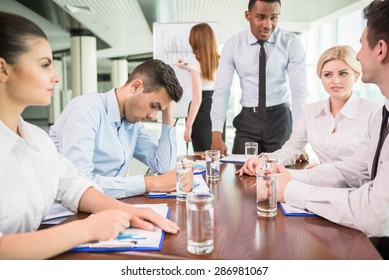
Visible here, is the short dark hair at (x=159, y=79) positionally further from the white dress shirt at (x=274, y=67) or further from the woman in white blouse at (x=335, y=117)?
the white dress shirt at (x=274, y=67)

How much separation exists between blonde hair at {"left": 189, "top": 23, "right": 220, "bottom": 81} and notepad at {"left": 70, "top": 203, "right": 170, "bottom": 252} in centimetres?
269

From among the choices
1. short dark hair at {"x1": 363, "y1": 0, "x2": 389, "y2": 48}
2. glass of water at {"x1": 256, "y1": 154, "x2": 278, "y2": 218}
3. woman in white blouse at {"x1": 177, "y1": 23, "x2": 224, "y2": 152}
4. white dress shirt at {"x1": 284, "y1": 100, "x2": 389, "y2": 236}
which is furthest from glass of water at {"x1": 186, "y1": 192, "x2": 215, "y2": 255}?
woman in white blouse at {"x1": 177, "y1": 23, "x2": 224, "y2": 152}

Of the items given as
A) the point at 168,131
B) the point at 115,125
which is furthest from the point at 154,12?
the point at 115,125

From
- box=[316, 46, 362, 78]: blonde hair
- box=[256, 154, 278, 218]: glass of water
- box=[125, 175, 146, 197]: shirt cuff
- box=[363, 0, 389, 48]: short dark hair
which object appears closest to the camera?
box=[256, 154, 278, 218]: glass of water

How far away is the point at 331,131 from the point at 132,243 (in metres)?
1.51

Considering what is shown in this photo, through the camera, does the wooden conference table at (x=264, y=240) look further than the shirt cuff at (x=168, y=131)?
No

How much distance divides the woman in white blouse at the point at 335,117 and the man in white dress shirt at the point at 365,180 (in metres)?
0.37

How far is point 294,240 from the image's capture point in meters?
0.86

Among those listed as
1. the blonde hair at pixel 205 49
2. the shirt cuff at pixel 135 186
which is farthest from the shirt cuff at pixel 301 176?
the blonde hair at pixel 205 49

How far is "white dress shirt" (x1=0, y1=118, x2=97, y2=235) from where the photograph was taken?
938 mm

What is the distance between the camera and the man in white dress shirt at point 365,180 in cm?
99

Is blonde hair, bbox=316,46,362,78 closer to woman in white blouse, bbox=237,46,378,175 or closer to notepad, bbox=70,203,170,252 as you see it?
woman in white blouse, bbox=237,46,378,175
